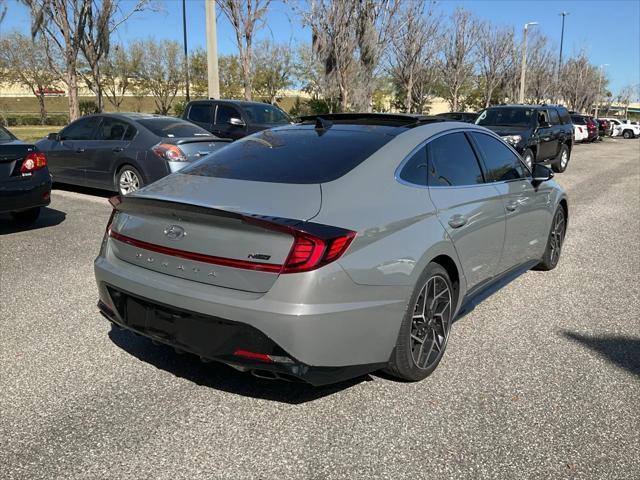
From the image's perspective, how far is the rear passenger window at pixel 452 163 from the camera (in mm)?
3855

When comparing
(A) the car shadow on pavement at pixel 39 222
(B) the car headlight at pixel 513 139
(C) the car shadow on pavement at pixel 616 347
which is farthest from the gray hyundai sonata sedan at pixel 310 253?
(B) the car headlight at pixel 513 139

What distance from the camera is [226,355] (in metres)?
2.93

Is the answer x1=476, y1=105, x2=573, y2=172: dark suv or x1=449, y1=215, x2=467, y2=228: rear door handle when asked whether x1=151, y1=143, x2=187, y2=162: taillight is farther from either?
x1=476, y1=105, x2=573, y2=172: dark suv

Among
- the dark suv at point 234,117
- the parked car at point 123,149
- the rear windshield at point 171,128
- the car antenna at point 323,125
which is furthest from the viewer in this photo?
the dark suv at point 234,117

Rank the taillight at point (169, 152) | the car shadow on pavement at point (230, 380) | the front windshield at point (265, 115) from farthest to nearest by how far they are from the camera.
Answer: the front windshield at point (265, 115) < the taillight at point (169, 152) < the car shadow on pavement at point (230, 380)

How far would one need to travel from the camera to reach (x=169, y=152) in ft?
29.7

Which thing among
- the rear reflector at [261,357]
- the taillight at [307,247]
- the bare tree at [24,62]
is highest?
the bare tree at [24,62]

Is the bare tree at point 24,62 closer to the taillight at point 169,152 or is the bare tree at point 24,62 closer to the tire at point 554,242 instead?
the taillight at point 169,152

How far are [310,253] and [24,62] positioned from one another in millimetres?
41935

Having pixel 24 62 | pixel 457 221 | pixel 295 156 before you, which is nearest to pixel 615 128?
pixel 24 62

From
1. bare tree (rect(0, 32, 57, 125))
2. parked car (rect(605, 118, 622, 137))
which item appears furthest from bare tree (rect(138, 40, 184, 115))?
parked car (rect(605, 118, 622, 137))

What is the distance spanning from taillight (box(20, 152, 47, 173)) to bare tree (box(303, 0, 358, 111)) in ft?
49.4

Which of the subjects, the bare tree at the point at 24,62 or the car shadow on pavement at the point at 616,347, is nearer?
the car shadow on pavement at the point at 616,347

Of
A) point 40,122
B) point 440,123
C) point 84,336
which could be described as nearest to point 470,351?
point 440,123
